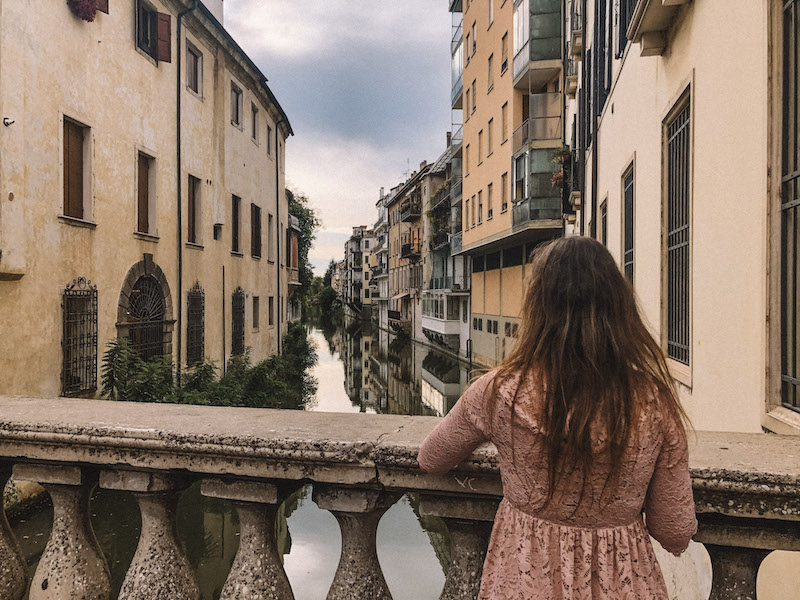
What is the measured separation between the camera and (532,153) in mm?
17719

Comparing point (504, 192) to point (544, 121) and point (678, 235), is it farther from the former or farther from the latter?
point (678, 235)

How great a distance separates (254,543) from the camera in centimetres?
166

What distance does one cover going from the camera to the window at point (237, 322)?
56.0 feet

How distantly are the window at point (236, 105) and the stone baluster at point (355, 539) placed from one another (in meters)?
17.0

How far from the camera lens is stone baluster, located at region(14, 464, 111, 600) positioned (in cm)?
174

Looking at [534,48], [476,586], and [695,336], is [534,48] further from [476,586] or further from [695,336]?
[476,586]

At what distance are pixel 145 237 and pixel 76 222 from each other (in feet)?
7.62

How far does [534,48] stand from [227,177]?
974cm

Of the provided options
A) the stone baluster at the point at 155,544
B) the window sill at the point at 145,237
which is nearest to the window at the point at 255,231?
the window sill at the point at 145,237

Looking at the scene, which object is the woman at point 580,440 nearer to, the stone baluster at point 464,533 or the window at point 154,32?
the stone baluster at point 464,533

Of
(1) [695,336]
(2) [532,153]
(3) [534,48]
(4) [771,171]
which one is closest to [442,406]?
(2) [532,153]

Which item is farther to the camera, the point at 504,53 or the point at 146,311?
the point at 504,53

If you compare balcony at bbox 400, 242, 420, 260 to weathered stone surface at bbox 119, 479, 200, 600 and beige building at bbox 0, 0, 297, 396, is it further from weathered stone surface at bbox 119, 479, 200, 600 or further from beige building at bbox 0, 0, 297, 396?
weathered stone surface at bbox 119, 479, 200, 600

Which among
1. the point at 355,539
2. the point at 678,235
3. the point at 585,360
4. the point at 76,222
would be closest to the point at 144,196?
the point at 76,222
